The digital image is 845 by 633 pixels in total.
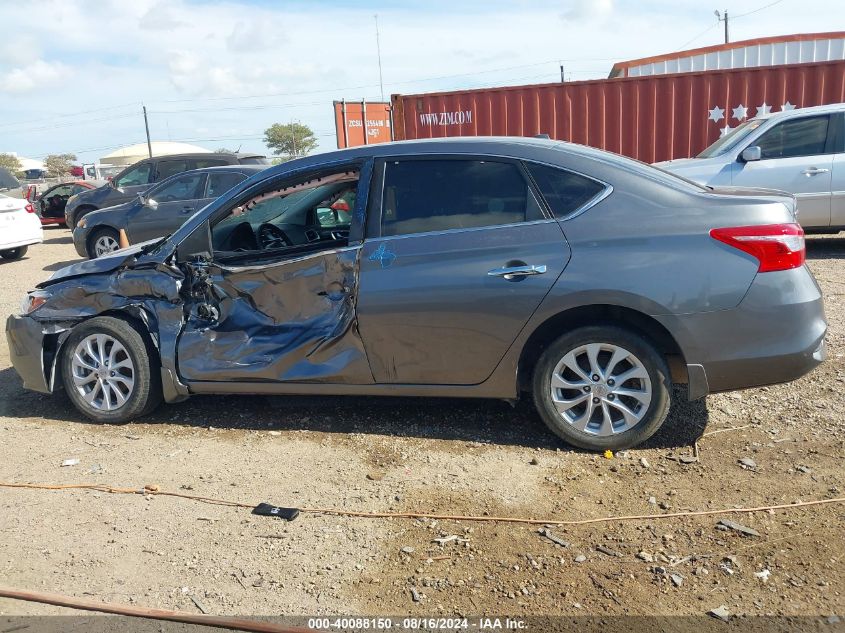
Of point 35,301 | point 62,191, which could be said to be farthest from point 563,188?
point 62,191

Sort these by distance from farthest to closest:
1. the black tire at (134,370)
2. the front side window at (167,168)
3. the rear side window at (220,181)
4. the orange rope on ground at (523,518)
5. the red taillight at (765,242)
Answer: the front side window at (167,168)
the rear side window at (220,181)
the black tire at (134,370)
the red taillight at (765,242)
the orange rope on ground at (523,518)

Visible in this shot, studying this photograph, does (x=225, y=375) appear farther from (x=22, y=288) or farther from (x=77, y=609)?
(x=22, y=288)

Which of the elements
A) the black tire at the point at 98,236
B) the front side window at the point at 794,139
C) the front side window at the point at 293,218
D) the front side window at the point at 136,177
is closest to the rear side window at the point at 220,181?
the black tire at the point at 98,236

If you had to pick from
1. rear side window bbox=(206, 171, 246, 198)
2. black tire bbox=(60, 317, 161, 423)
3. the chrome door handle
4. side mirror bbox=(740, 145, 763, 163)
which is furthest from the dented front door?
rear side window bbox=(206, 171, 246, 198)

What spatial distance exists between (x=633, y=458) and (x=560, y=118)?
34.2 feet

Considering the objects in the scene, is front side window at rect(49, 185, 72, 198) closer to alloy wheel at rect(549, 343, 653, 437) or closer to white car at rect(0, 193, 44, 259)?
white car at rect(0, 193, 44, 259)

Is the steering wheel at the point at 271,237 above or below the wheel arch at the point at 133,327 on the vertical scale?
above

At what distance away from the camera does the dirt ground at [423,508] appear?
309 cm

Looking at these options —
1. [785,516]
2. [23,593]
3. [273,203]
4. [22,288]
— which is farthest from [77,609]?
[22,288]

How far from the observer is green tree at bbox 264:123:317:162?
59281 millimetres

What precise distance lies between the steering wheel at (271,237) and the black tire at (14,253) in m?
11.0

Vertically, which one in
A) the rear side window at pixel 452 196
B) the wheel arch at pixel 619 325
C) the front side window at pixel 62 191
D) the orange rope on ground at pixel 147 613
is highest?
the front side window at pixel 62 191

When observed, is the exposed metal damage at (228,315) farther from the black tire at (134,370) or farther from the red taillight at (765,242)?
the red taillight at (765,242)

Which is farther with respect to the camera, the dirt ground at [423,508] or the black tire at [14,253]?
the black tire at [14,253]
